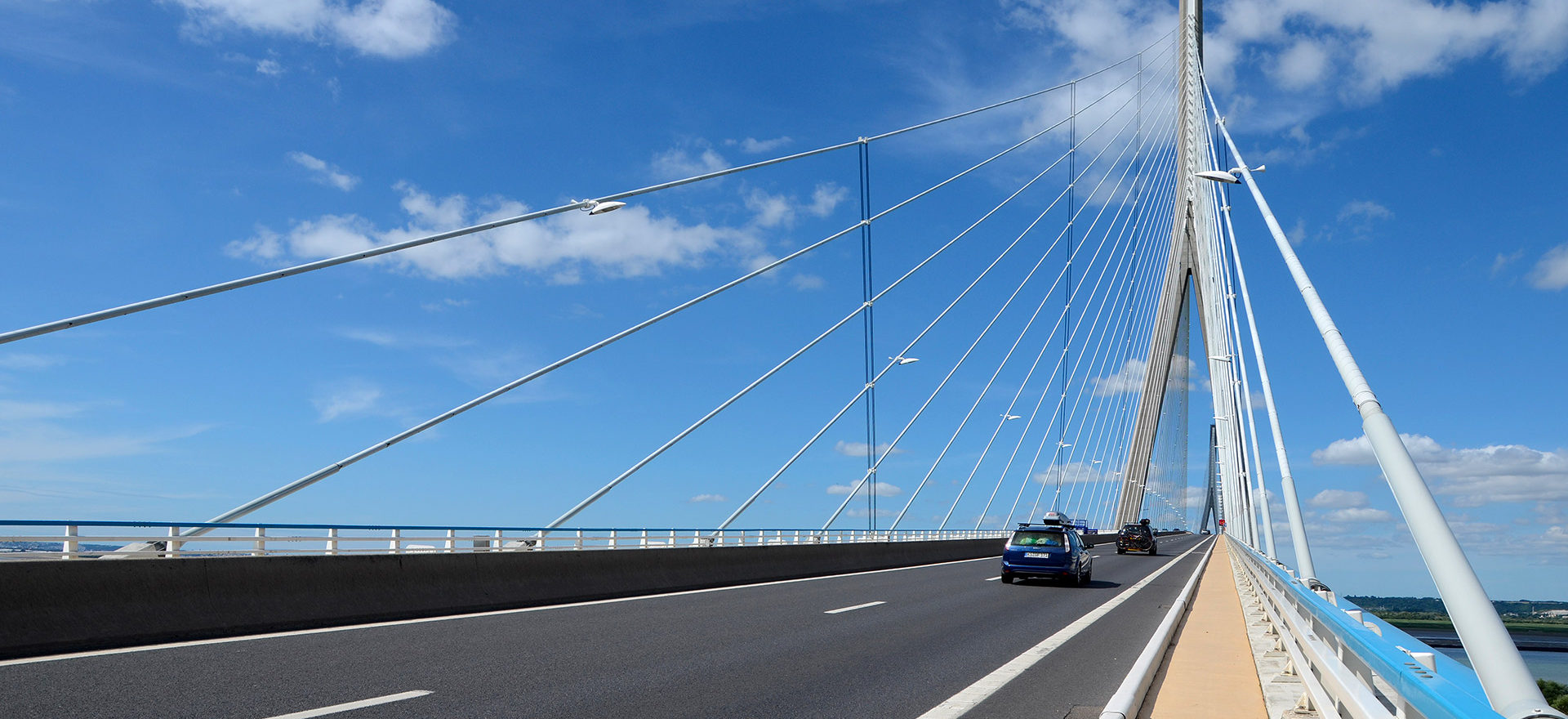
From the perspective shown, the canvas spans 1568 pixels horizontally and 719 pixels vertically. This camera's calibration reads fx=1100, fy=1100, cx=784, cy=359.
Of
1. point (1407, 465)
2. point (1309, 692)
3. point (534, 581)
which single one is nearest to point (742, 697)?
point (1309, 692)

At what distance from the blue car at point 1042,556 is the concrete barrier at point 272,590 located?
25.3 ft

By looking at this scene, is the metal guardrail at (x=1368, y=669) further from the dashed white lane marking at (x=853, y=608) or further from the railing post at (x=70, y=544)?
the railing post at (x=70, y=544)

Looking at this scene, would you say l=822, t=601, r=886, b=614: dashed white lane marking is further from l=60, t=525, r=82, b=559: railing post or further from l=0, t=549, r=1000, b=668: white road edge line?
l=60, t=525, r=82, b=559: railing post

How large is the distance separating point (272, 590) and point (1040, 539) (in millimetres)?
16351

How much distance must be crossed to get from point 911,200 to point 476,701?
2687cm

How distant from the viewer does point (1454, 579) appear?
4082 millimetres

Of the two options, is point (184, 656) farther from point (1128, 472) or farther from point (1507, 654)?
point (1128, 472)

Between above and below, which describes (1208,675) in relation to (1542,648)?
above

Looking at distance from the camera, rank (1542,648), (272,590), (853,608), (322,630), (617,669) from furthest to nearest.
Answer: (1542,648) < (853,608) < (272,590) < (322,630) < (617,669)

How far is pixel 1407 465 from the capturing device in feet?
15.7

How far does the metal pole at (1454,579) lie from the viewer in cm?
356

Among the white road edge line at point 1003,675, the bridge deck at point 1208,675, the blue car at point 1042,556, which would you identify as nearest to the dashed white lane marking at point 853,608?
the white road edge line at point 1003,675

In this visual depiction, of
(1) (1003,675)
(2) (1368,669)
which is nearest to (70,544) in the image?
(1) (1003,675)

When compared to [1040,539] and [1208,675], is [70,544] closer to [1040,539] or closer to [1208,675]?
[1208,675]
